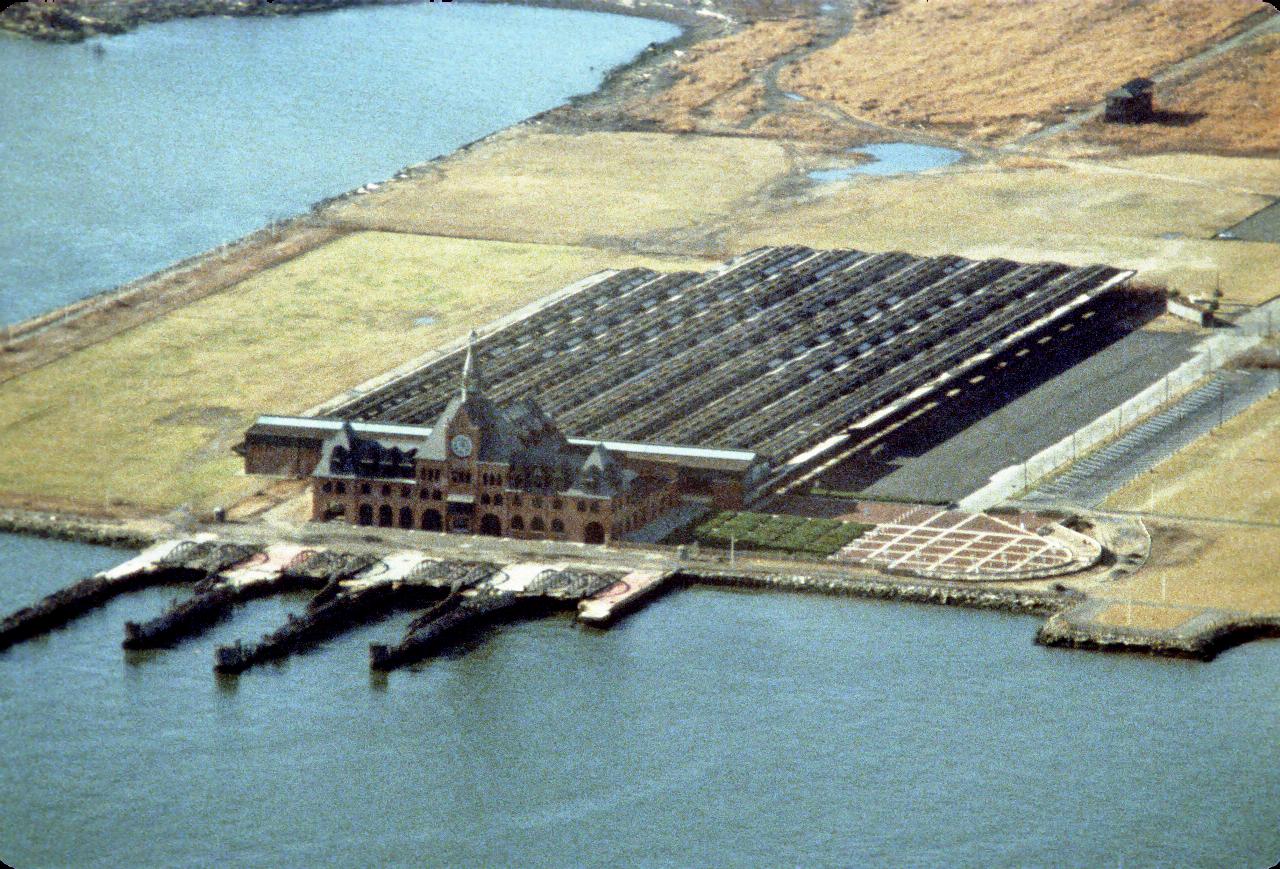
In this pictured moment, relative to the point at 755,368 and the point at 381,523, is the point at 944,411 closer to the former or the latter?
the point at 755,368

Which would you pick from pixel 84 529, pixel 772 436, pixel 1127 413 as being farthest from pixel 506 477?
pixel 1127 413

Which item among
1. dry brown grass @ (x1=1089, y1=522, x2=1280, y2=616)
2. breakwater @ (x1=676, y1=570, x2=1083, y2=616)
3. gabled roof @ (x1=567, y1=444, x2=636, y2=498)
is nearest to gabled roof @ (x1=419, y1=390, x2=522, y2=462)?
gabled roof @ (x1=567, y1=444, x2=636, y2=498)

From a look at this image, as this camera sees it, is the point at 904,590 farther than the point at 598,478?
No

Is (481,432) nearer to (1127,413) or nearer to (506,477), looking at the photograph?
(506,477)

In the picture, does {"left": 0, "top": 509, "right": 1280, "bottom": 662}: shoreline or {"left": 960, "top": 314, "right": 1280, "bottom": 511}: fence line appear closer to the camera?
{"left": 0, "top": 509, "right": 1280, "bottom": 662}: shoreline

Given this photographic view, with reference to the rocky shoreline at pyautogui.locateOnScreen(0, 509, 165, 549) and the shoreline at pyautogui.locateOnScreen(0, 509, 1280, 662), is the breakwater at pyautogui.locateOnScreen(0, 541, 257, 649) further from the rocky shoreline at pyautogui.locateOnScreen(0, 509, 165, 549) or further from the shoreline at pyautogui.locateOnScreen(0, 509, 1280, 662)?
the shoreline at pyautogui.locateOnScreen(0, 509, 1280, 662)

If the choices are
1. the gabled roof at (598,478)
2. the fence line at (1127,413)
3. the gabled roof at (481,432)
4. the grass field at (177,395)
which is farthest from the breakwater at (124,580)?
the fence line at (1127,413)
